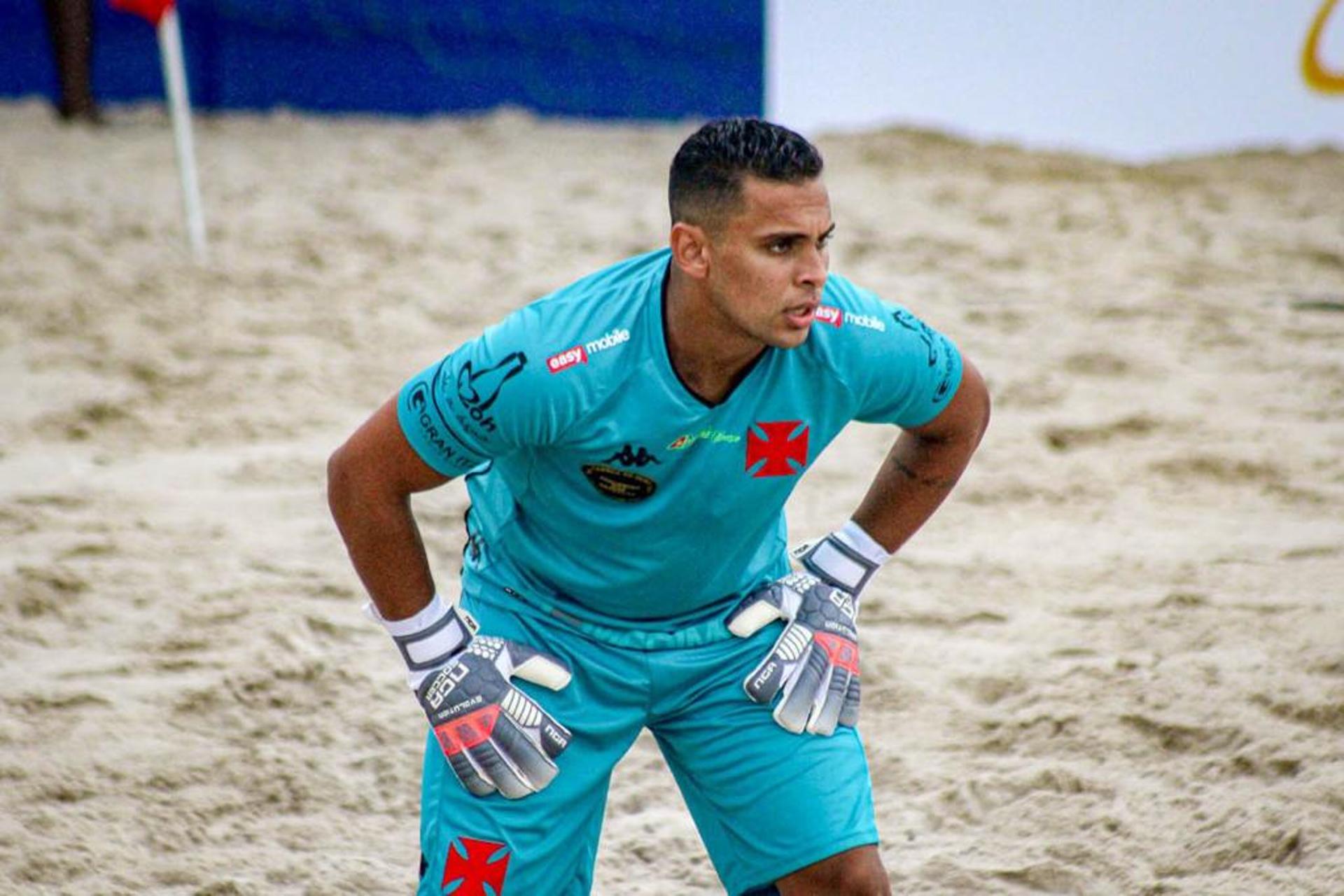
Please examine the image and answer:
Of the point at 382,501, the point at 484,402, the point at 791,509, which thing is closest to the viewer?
the point at 484,402

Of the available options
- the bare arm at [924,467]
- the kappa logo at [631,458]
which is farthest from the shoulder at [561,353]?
the bare arm at [924,467]

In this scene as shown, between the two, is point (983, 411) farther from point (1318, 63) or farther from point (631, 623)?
point (1318, 63)

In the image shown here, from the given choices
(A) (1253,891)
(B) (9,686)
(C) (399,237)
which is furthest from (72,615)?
(C) (399,237)

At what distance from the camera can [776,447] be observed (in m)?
2.82

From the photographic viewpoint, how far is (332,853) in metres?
3.45

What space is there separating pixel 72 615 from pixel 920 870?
93.5 inches

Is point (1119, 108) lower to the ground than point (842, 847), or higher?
lower

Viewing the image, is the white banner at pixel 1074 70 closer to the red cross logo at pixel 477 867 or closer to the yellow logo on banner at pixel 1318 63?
the yellow logo on banner at pixel 1318 63

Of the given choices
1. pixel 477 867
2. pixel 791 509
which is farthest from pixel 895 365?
pixel 791 509

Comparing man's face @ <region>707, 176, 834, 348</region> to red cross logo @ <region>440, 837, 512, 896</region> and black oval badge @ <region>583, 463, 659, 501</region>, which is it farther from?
red cross logo @ <region>440, 837, 512, 896</region>

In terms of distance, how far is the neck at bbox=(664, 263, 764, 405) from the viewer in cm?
274

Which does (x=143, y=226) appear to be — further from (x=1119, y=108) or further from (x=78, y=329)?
(x=1119, y=108)

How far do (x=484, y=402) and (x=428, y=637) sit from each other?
18.5 inches

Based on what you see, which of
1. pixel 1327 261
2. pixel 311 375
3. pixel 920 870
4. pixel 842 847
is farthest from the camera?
pixel 1327 261
